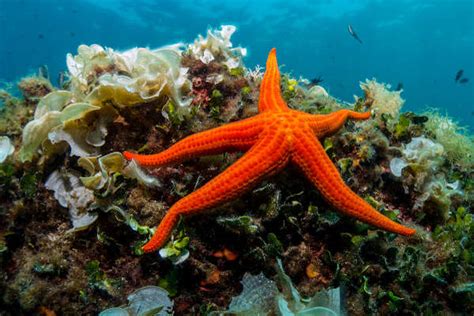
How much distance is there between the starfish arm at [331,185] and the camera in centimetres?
326

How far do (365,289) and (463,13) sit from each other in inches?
3762

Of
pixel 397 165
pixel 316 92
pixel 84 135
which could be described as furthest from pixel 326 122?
pixel 84 135

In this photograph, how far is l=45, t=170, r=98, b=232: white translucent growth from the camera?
3.59 meters

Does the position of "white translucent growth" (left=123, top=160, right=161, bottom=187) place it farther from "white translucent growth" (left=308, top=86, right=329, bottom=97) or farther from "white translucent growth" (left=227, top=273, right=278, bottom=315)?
"white translucent growth" (left=308, top=86, right=329, bottom=97)

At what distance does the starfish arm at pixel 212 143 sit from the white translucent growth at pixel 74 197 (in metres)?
0.83

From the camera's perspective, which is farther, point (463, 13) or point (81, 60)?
point (463, 13)

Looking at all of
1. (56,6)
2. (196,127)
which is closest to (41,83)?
(196,127)

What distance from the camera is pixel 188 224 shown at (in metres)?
3.55

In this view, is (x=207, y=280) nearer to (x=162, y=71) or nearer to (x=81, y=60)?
(x=162, y=71)

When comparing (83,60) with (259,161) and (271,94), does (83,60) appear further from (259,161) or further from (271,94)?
(259,161)

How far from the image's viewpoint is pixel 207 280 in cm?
359

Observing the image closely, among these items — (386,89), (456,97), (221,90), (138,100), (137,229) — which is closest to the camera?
(137,229)

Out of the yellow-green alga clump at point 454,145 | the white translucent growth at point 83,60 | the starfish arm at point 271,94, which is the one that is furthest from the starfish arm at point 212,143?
Answer: the yellow-green alga clump at point 454,145

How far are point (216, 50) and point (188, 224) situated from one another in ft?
9.74
